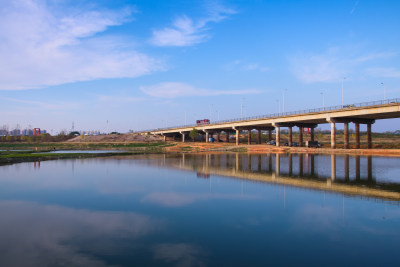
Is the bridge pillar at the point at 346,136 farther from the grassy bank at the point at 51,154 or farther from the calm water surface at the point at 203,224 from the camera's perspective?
the calm water surface at the point at 203,224

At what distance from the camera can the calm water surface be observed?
35.0 ft

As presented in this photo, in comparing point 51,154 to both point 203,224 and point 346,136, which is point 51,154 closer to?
point 203,224

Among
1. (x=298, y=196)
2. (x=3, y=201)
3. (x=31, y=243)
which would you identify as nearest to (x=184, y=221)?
(x=31, y=243)

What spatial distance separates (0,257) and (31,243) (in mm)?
1402

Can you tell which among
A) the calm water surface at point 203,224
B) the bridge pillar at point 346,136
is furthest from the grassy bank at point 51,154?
the bridge pillar at point 346,136

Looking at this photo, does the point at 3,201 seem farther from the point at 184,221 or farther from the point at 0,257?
the point at 184,221

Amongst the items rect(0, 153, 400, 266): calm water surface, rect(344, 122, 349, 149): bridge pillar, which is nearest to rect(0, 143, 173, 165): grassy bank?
rect(0, 153, 400, 266): calm water surface

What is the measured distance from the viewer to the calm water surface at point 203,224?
35.0 ft

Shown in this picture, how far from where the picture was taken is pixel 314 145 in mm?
81562

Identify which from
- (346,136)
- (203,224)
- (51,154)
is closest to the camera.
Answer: (203,224)

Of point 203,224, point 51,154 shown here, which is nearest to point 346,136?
point 203,224

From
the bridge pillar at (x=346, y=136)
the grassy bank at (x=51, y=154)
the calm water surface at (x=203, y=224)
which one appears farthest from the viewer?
the bridge pillar at (x=346, y=136)

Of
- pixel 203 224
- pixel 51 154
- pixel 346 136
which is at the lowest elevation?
pixel 203 224

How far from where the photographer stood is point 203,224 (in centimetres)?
1444
